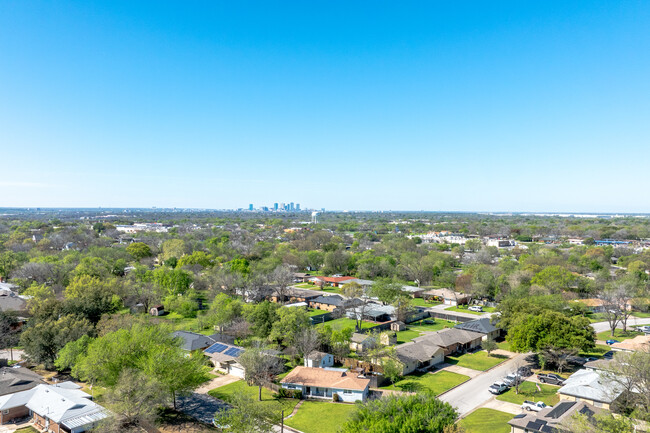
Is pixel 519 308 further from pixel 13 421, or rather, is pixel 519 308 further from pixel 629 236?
pixel 629 236

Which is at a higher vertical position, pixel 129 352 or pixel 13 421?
pixel 129 352

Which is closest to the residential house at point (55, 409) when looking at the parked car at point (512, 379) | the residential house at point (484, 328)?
the parked car at point (512, 379)

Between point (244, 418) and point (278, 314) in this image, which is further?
point (278, 314)

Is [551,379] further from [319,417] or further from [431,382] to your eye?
[319,417]

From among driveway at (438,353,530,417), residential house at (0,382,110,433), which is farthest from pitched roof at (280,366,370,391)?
residential house at (0,382,110,433)

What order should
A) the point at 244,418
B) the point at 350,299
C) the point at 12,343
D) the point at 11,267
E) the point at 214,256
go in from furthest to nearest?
1. the point at 214,256
2. the point at 11,267
3. the point at 350,299
4. the point at 12,343
5. the point at 244,418

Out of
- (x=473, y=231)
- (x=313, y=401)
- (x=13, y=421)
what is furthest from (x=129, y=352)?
(x=473, y=231)

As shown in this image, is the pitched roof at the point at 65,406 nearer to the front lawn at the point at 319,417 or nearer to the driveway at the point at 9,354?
the front lawn at the point at 319,417
